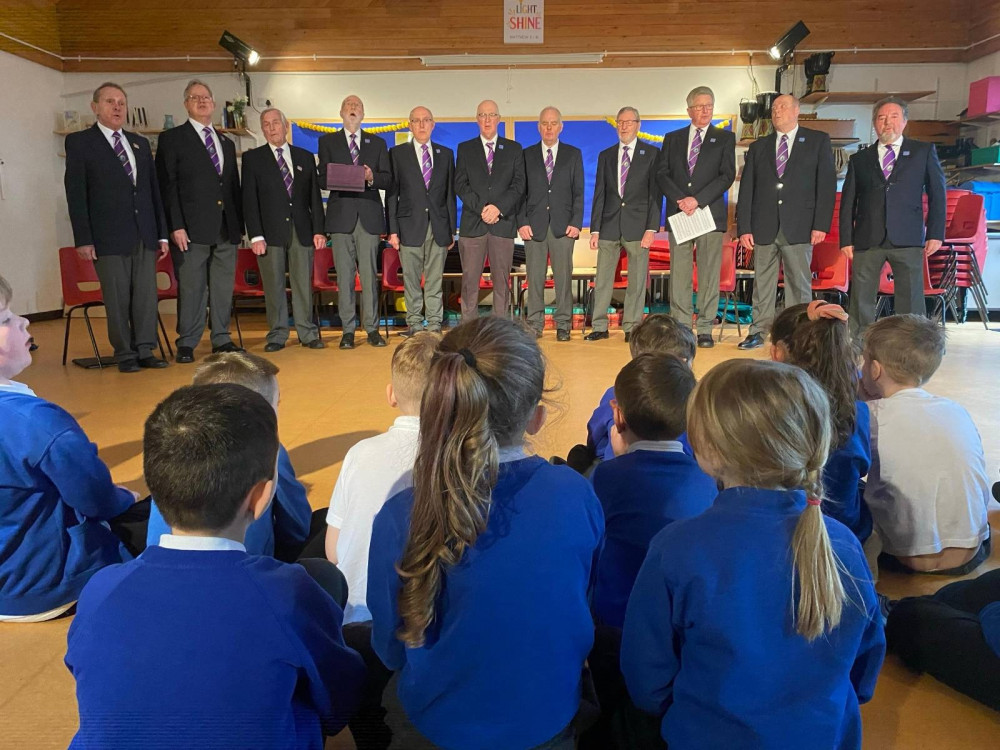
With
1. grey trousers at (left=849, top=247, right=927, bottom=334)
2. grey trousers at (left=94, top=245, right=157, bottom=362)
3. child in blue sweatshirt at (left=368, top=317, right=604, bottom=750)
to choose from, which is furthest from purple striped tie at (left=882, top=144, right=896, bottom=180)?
→ grey trousers at (left=94, top=245, right=157, bottom=362)

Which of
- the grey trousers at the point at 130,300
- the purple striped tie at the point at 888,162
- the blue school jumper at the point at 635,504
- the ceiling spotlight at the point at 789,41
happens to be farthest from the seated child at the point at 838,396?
the ceiling spotlight at the point at 789,41

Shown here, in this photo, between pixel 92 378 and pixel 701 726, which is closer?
pixel 701 726

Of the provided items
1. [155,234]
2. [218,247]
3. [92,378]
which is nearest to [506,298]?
[218,247]

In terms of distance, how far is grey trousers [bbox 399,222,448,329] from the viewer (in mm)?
5648

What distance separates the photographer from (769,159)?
5211 mm

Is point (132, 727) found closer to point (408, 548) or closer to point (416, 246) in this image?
point (408, 548)

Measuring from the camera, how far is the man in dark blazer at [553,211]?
18.5 ft

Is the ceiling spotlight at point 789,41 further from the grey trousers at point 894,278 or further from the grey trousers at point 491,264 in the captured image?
the grey trousers at point 491,264

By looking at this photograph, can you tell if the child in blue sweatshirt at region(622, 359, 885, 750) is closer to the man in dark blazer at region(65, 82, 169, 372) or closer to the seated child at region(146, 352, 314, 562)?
the seated child at region(146, 352, 314, 562)

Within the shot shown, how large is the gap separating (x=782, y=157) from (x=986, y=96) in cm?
300

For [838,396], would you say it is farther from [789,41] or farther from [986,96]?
[986,96]

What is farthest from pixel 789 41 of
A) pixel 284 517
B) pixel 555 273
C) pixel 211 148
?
pixel 284 517

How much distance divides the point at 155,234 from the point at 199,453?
4369 mm

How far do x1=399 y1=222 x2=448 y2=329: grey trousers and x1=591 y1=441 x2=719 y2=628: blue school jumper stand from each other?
4371 mm
